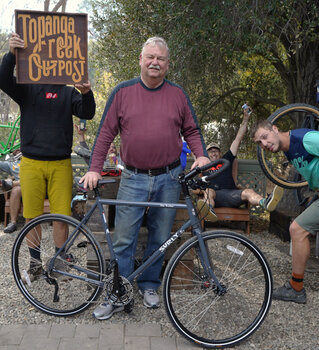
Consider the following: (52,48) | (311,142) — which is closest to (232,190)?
(311,142)

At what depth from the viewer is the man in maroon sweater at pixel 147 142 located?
2.86 metres

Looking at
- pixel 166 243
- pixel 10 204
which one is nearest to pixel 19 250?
pixel 166 243

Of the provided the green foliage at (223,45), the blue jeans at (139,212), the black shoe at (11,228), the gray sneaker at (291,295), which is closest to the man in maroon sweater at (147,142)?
the blue jeans at (139,212)

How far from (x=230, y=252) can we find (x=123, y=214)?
845 mm

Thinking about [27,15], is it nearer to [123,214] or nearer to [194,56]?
[123,214]

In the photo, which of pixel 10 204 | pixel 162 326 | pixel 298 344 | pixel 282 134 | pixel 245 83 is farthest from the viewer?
pixel 245 83

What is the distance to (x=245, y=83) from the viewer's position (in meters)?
7.45

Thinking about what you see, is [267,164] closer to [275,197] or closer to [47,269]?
[275,197]

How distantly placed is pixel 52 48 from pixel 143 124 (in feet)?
3.09

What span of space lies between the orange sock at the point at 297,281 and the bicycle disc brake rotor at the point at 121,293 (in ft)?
4.62

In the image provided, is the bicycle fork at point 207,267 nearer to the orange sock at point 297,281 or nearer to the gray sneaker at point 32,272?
the orange sock at point 297,281

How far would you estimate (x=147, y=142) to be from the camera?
9.37 feet

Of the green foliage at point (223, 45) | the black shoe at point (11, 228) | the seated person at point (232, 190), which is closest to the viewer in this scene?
the green foliage at point (223, 45)

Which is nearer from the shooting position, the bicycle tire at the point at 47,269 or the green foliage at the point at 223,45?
the bicycle tire at the point at 47,269
